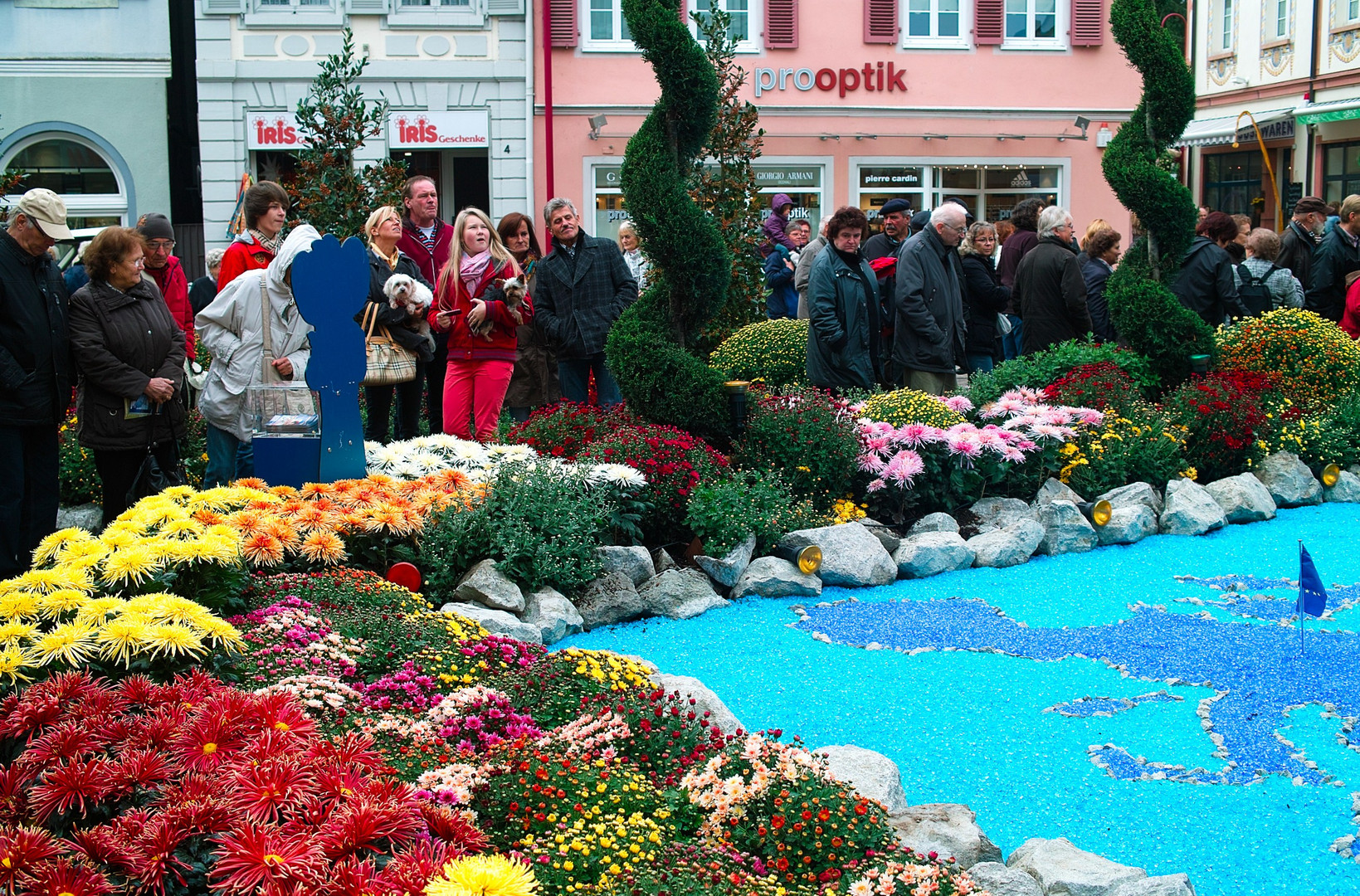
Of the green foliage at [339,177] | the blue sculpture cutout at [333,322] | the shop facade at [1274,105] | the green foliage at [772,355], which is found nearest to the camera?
the blue sculpture cutout at [333,322]

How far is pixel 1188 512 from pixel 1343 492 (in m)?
1.84

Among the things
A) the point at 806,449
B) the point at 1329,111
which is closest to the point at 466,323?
the point at 806,449

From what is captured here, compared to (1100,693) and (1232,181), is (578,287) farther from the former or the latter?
(1232,181)

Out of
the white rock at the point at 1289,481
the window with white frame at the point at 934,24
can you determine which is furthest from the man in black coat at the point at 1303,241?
the window with white frame at the point at 934,24

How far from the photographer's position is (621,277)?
8.93 m

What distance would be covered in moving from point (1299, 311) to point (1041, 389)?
263cm

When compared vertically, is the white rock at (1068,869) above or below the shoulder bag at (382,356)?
below

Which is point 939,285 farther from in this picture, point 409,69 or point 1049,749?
point 409,69

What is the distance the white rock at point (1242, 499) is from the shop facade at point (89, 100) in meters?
16.4

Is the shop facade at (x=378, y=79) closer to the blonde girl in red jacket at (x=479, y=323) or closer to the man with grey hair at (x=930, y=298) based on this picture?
the blonde girl in red jacket at (x=479, y=323)

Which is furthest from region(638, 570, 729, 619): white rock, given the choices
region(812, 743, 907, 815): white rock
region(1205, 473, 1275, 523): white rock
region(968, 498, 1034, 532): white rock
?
region(1205, 473, 1275, 523): white rock

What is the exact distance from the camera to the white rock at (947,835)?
11.5 feet

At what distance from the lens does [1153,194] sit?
10.1 m

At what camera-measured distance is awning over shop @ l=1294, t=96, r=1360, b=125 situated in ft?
79.1
